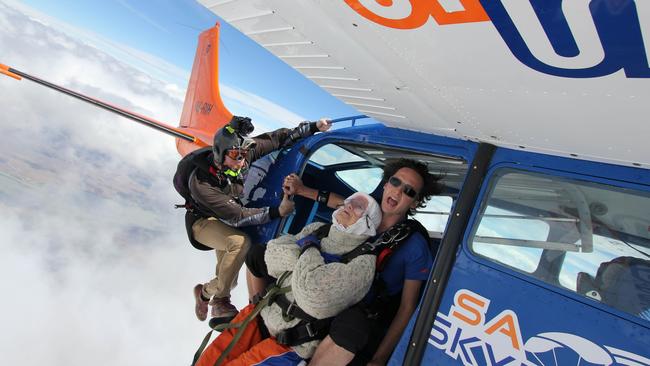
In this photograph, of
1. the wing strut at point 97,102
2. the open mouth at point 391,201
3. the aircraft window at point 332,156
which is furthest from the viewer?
the wing strut at point 97,102

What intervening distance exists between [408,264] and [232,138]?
2.36 m

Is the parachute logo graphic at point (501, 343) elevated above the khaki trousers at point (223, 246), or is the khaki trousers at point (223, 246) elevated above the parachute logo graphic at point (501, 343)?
the parachute logo graphic at point (501, 343)

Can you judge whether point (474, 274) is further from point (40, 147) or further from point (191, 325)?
point (40, 147)

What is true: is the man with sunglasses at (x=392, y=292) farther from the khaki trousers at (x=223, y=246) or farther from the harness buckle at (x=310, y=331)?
the khaki trousers at (x=223, y=246)

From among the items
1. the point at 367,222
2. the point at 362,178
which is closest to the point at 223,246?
the point at 362,178

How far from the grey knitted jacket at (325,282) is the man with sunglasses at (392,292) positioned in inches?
3.4

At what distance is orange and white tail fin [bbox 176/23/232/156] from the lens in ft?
30.1

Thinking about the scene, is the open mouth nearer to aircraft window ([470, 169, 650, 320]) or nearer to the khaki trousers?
aircraft window ([470, 169, 650, 320])

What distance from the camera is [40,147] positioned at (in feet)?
140

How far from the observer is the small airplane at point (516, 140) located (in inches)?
31.1

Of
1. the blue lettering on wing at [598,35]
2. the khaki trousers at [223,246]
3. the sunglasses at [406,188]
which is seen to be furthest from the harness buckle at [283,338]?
the blue lettering on wing at [598,35]

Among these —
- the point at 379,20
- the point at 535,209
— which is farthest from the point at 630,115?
the point at 535,209

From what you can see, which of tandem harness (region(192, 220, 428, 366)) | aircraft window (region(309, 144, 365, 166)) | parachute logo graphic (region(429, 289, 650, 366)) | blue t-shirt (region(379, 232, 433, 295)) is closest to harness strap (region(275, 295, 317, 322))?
tandem harness (region(192, 220, 428, 366))

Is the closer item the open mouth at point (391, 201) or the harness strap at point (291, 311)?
the harness strap at point (291, 311)
